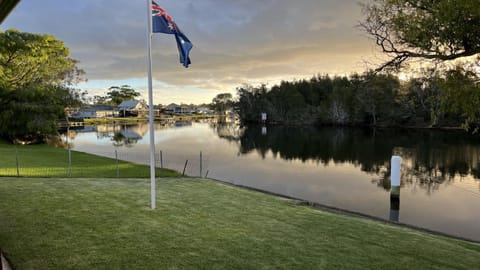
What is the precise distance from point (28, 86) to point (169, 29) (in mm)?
36116

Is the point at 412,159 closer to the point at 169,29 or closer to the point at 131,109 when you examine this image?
the point at 169,29

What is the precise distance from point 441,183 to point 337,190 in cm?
661

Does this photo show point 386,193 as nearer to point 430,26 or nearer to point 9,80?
point 430,26

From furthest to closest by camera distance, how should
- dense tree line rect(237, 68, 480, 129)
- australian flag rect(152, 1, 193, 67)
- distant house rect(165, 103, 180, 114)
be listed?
distant house rect(165, 103, 180, 114) < dense tree line rect(237, 68, 480, 129) < australian flag rect(152, 1, 193, 67)

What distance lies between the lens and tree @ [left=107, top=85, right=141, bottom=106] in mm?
149925

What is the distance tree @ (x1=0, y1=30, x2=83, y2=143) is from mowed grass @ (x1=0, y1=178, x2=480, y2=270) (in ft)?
100

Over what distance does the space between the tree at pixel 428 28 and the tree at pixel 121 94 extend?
15511 cm

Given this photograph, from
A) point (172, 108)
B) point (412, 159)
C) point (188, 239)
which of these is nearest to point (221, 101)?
point (172, 108)

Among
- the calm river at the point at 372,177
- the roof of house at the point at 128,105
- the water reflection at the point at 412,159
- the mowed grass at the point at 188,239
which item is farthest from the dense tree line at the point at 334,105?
the roof of house at the point at 128,105

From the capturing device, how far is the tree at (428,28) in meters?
5.60

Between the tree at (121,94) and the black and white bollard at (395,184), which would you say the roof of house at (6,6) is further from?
the tree at (121,94)

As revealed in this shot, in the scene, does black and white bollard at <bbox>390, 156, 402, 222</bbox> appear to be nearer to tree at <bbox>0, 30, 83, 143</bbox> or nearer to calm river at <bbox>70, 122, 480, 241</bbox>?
calm river at <bbox>70, 122, 480, 241</bbox>

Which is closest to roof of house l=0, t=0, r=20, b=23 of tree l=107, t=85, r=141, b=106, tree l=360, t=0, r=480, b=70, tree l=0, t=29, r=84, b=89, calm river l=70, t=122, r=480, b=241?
tree l=360, t=0, r=480, b=70

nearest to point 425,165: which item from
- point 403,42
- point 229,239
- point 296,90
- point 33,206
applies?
point 403,42
